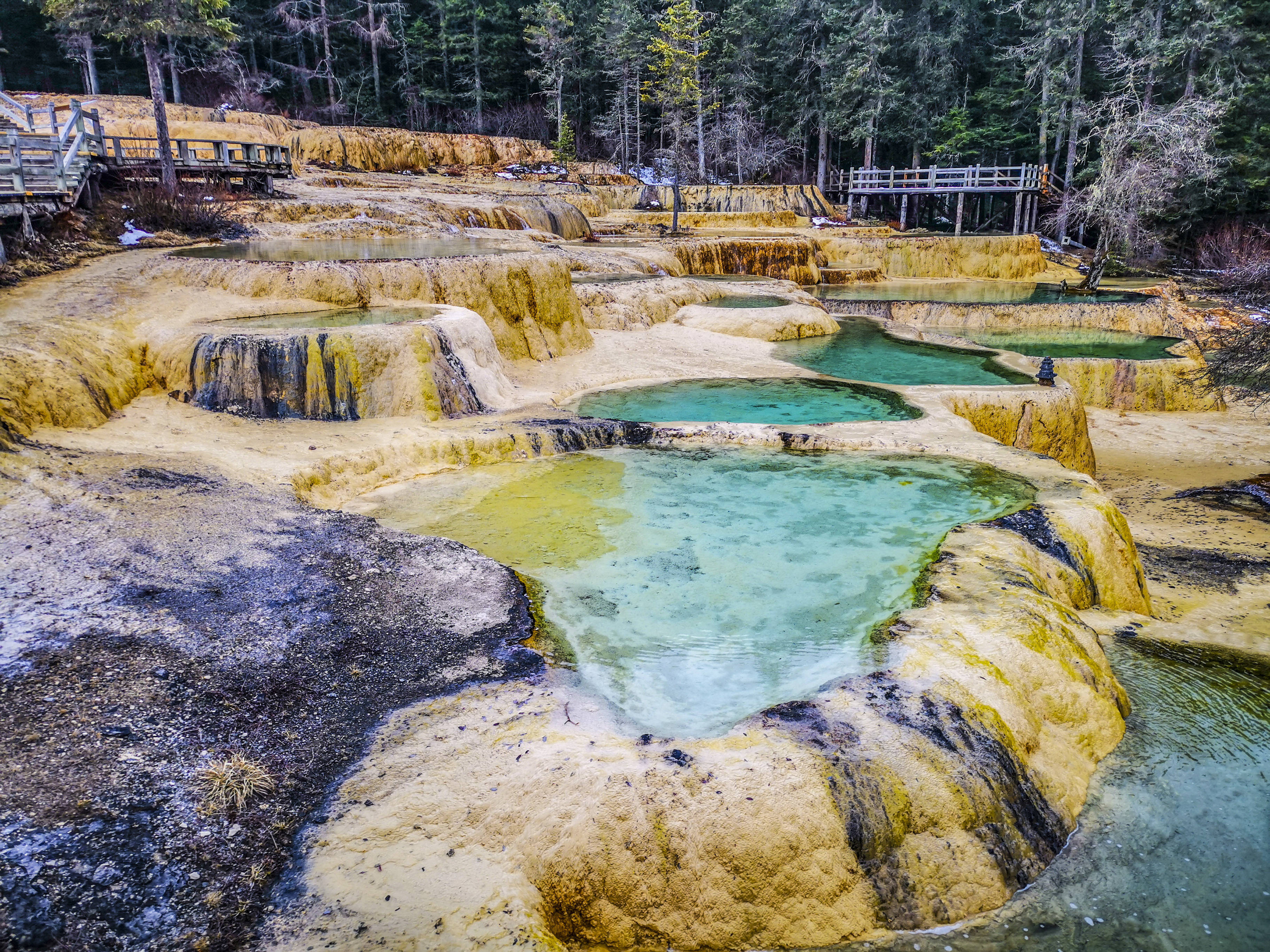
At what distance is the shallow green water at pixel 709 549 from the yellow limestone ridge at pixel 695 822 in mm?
446

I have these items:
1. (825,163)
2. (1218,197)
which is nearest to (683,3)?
(825,163)

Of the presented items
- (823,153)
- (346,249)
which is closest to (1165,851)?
(346,249)

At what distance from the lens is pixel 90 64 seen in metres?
27.5

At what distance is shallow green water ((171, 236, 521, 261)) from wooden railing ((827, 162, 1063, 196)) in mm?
18929

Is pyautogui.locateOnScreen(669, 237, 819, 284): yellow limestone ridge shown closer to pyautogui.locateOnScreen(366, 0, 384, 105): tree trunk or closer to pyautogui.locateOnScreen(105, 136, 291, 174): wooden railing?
pyautogui.locateOnScreen(105, 136, 291, 174): wooden railing

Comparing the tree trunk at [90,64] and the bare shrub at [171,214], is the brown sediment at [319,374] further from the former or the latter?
the tree trunk at [90,64]

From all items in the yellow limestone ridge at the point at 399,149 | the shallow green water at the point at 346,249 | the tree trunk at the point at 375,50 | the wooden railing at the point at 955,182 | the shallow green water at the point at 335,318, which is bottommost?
the shallow green water at the point at 335,318

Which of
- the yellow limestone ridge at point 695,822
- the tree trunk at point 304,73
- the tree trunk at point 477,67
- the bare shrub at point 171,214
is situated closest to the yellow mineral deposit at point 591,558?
the yellow limestone ridge at point 695,822

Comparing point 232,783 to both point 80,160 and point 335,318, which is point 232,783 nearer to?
point 335,318

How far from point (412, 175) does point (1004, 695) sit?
25.1 meters

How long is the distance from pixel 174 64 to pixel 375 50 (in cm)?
772

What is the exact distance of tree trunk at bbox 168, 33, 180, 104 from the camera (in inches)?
1046

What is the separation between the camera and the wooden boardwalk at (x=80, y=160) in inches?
451

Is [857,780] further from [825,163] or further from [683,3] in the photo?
[825,163]
